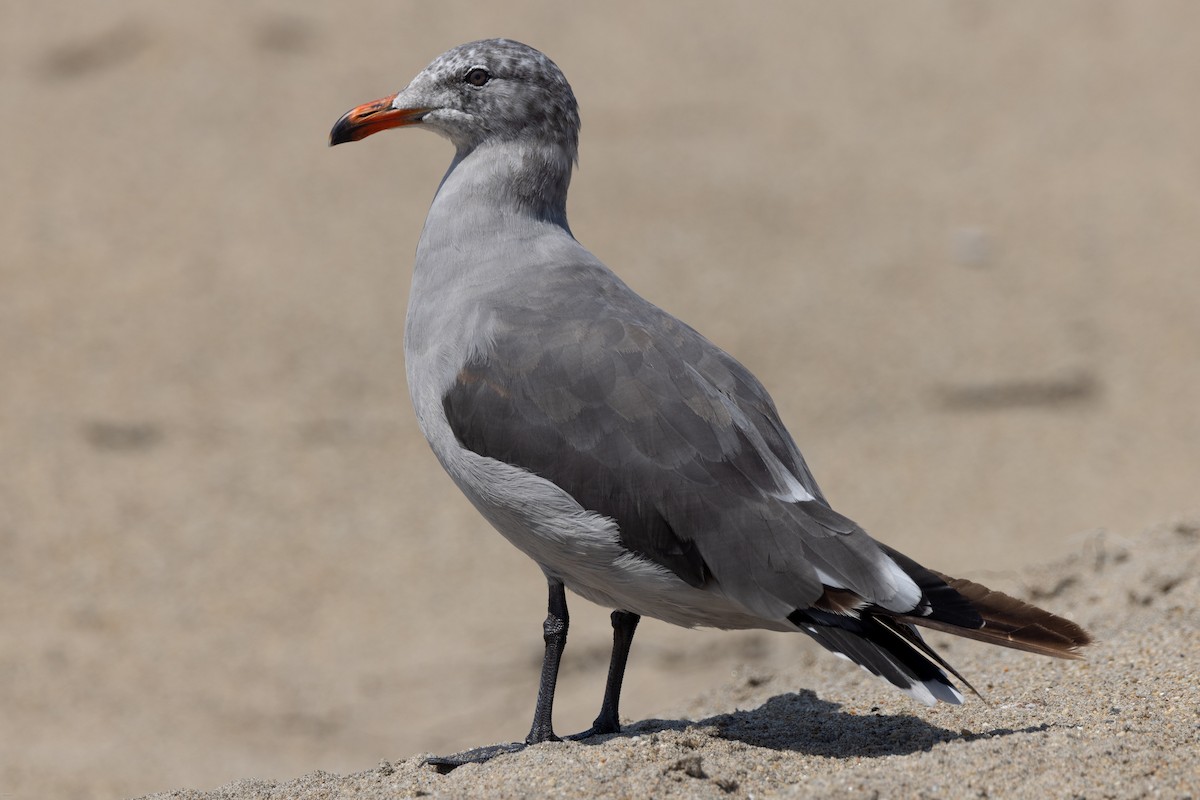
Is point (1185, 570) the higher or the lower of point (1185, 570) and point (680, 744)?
the higher

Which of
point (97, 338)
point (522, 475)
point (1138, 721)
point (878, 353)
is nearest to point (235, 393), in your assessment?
point (97, 338)

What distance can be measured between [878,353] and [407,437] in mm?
3738

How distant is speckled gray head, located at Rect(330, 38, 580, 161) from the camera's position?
492cm

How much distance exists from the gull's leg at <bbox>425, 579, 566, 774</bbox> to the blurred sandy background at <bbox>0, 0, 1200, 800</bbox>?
3075mm

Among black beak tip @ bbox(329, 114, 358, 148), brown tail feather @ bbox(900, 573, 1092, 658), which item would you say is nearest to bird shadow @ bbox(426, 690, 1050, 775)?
brown tail feather @ bbox(900, 573, 1092, 658)

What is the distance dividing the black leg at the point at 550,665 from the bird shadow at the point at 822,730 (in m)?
0.15

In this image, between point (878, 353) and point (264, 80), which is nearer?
point (878, 353)

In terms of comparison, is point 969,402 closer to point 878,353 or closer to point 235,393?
point 878,353

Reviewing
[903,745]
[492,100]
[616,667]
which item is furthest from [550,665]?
[492,100]

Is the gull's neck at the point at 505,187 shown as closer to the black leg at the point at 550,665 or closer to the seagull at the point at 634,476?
the seagull at the point at 634,476

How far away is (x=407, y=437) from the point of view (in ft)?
34.6

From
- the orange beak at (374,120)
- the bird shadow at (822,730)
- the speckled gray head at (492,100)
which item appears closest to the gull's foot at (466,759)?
the bird shadow at (822,730)

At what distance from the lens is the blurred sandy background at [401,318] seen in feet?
27.2

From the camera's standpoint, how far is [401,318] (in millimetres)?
11219
